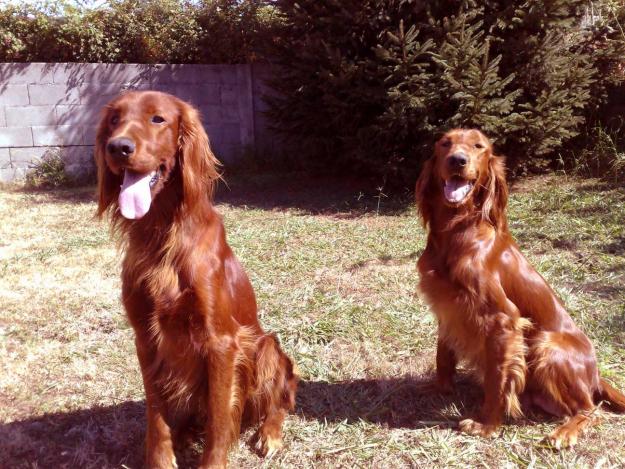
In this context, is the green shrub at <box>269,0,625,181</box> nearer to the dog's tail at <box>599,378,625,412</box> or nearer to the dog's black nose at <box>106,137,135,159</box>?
the dog's tail at <box>599,378,625,412</box>

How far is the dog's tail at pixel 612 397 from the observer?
7.79 feet

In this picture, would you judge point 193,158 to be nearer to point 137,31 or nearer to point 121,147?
point 121,147

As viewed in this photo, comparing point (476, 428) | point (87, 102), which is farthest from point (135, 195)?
point (87, 102)

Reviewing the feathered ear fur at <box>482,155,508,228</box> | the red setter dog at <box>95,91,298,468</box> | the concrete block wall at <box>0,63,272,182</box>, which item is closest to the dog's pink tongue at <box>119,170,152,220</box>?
the red setter dog at <box>95,91,298,468</box>

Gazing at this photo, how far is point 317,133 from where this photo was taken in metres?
6.81

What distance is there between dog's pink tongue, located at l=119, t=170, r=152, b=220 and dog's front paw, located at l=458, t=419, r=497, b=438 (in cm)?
161

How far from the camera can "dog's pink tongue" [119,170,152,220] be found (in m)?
1.83

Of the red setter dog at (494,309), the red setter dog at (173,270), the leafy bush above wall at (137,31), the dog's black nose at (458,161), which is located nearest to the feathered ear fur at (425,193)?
the red setter dog at (494,309)

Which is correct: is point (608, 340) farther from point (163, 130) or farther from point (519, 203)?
point (519, 203)

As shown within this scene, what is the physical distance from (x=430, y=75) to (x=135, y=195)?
4507 millimetres

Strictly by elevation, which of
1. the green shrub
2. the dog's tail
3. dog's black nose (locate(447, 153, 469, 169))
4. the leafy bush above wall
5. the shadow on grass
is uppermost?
the leafy bush above wall

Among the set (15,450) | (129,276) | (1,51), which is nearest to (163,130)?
(129,276)

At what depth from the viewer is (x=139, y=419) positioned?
2.51 metres

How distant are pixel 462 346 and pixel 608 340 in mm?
1204
